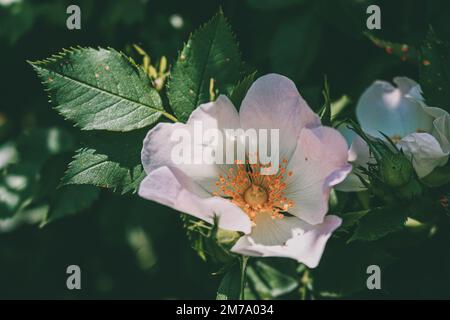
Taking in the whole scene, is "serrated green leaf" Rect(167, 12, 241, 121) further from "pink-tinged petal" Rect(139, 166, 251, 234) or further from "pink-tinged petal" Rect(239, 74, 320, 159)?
"pink-tinged petal" Rect(139, 166, 251, 234)

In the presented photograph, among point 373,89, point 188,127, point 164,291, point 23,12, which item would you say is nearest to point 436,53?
point 373,89

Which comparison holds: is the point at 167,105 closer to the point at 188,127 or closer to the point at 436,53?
the point at 188,127

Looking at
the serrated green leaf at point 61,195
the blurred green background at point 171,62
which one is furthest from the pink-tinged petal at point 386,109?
the serrated green leaf at point 61,195

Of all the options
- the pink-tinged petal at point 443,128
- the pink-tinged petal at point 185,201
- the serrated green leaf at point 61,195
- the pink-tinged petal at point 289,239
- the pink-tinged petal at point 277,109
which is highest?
the pink-tinged petal at point 277,109

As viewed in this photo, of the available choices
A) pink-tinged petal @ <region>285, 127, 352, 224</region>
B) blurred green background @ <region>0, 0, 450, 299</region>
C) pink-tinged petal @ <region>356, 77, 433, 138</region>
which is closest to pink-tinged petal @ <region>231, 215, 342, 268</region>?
pink-tinged petal @ <region>285, 127, 352, 224</region>

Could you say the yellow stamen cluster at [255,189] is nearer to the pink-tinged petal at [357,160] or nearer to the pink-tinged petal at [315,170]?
the pink-tinged petal at [315,170]
